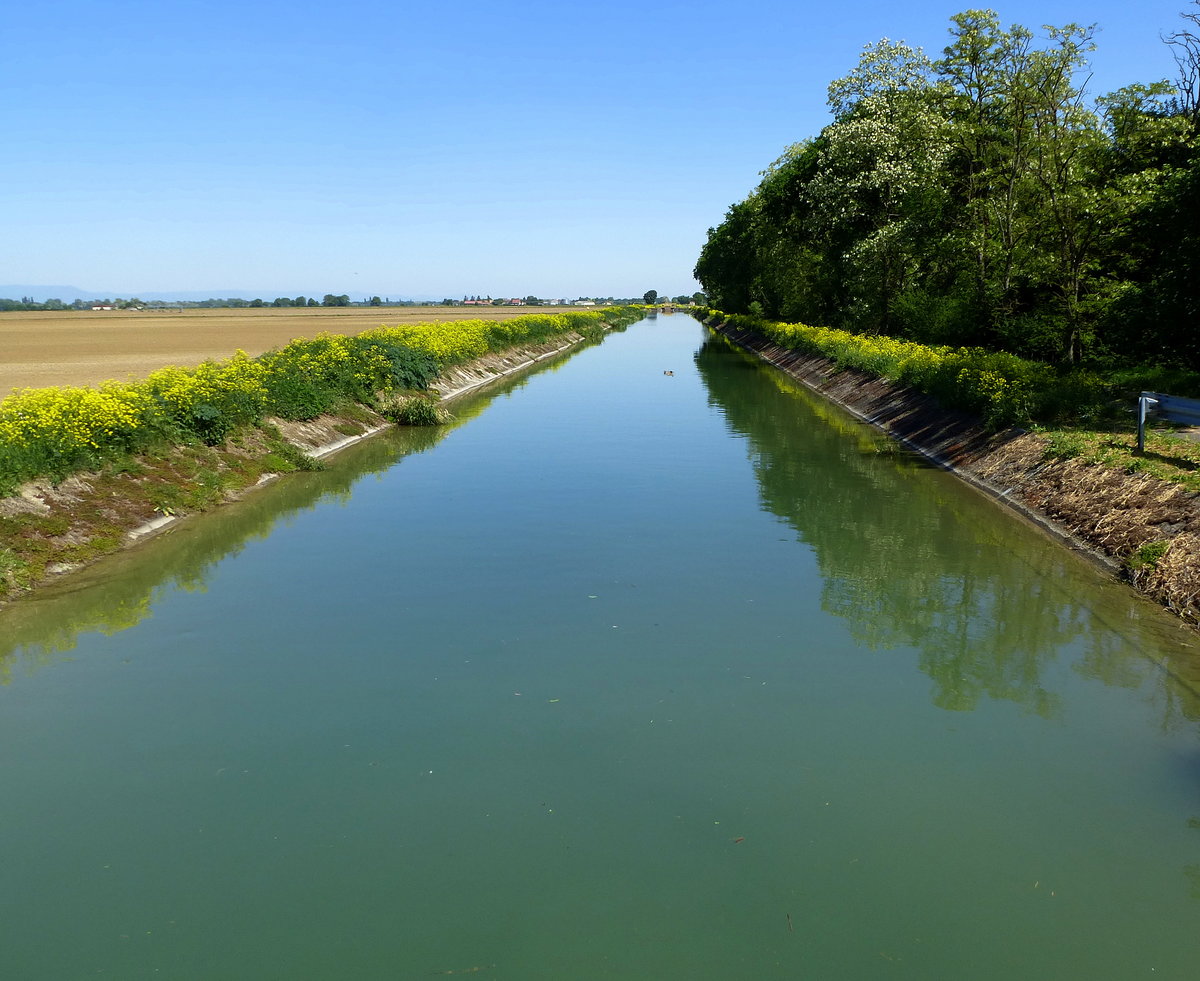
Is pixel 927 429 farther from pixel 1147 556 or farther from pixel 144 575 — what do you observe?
pixel 144 575

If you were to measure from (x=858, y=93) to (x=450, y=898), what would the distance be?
4640 centimetres

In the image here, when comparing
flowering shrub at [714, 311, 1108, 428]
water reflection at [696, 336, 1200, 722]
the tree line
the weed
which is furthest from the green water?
the tree line

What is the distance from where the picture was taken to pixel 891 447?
2495 centimetres

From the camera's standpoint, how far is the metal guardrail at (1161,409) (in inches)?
574

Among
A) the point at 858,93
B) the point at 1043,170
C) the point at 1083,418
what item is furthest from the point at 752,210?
the point at 1083,418

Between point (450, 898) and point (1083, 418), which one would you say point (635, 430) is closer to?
point (1083, 418)

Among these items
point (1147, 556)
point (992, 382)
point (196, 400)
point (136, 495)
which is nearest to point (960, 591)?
point (1147, 556)

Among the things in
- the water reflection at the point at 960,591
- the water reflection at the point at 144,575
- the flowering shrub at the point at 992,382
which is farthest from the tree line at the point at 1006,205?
the water reflection at the point at 144,575

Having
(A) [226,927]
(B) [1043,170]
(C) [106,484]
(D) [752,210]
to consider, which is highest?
(D) [752,210]

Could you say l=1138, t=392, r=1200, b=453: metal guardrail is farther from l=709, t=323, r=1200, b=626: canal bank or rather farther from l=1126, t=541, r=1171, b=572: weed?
l=1126, t=541, r=1171, b=572: weed

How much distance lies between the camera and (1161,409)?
15219mm

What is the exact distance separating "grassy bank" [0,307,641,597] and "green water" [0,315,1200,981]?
1183 mm

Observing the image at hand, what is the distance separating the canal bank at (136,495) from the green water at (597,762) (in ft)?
2.37

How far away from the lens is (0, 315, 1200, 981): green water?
5574 mm
